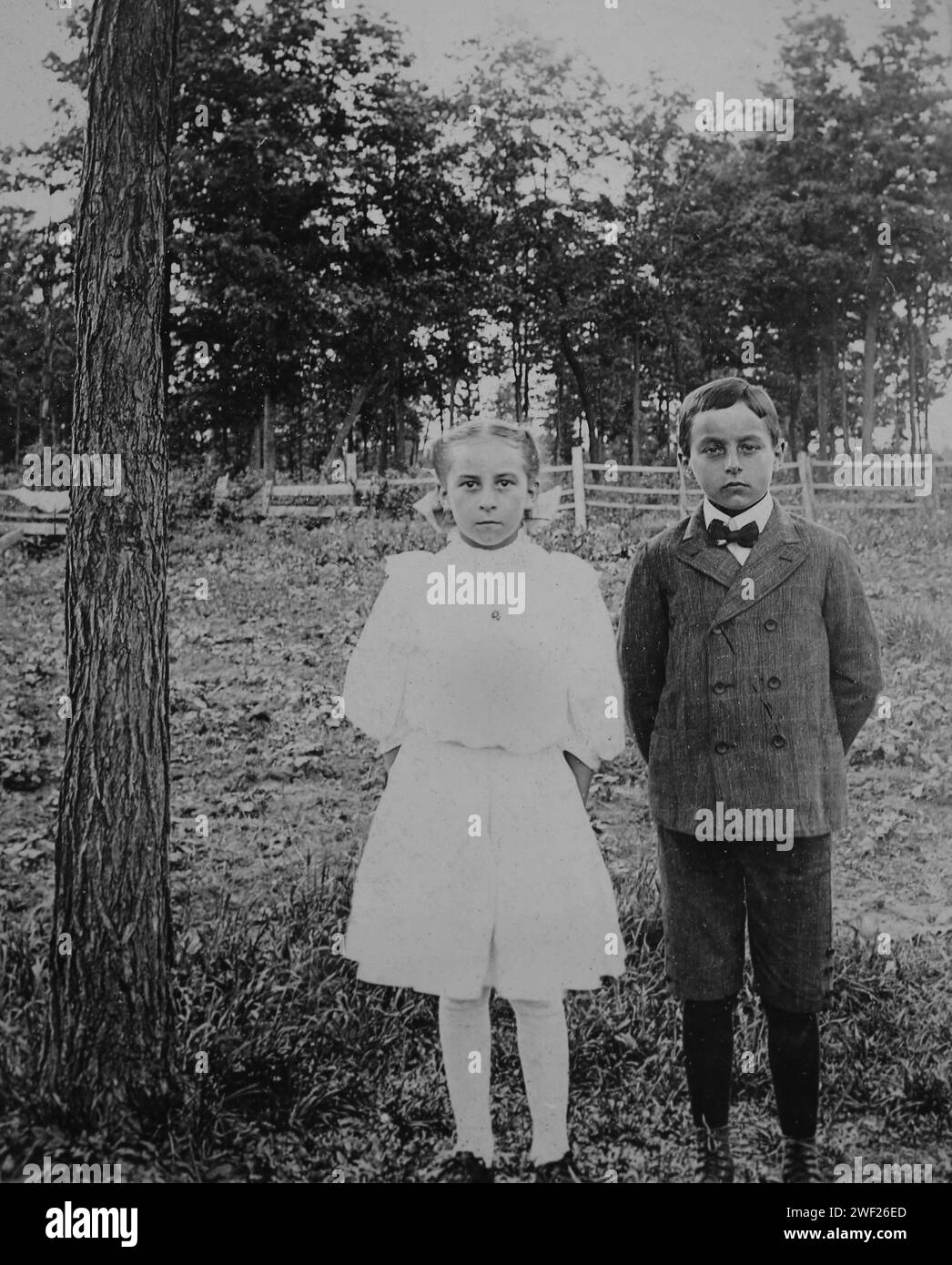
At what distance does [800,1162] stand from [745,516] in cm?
183

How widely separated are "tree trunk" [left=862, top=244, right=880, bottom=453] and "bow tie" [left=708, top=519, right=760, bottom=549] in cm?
137

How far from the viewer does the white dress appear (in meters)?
2.55

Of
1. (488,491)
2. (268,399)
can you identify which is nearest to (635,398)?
(488,491)

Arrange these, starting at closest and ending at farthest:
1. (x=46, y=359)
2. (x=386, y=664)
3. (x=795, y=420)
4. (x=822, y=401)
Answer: (x=386, y=664) → (x=46, y=359) → (x=795, y=420) → (x=822, y=401)

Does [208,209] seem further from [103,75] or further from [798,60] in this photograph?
[798,60]

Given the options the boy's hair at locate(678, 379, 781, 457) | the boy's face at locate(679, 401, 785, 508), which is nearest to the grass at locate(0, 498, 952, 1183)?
the boy's face at locate(679, 401, 785, 508)

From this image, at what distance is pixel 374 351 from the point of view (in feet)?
12.0

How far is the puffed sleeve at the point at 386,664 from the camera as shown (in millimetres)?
2688

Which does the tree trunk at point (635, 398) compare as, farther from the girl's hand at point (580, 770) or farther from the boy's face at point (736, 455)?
the girl's hand at point (580, 770)

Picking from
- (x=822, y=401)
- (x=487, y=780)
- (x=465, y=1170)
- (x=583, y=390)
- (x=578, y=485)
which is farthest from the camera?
(x=822, y=401)

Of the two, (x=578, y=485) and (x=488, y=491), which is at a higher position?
(x=578, y=485)

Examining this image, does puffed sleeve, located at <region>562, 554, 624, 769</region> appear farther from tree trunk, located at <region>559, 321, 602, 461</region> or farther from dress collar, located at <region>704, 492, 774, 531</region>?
tree trunk, located at <region>559, 321, 602, 461</region>

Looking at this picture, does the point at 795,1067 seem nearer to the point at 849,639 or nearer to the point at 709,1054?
the point at 709,1054

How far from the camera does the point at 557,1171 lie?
9.28 feet
